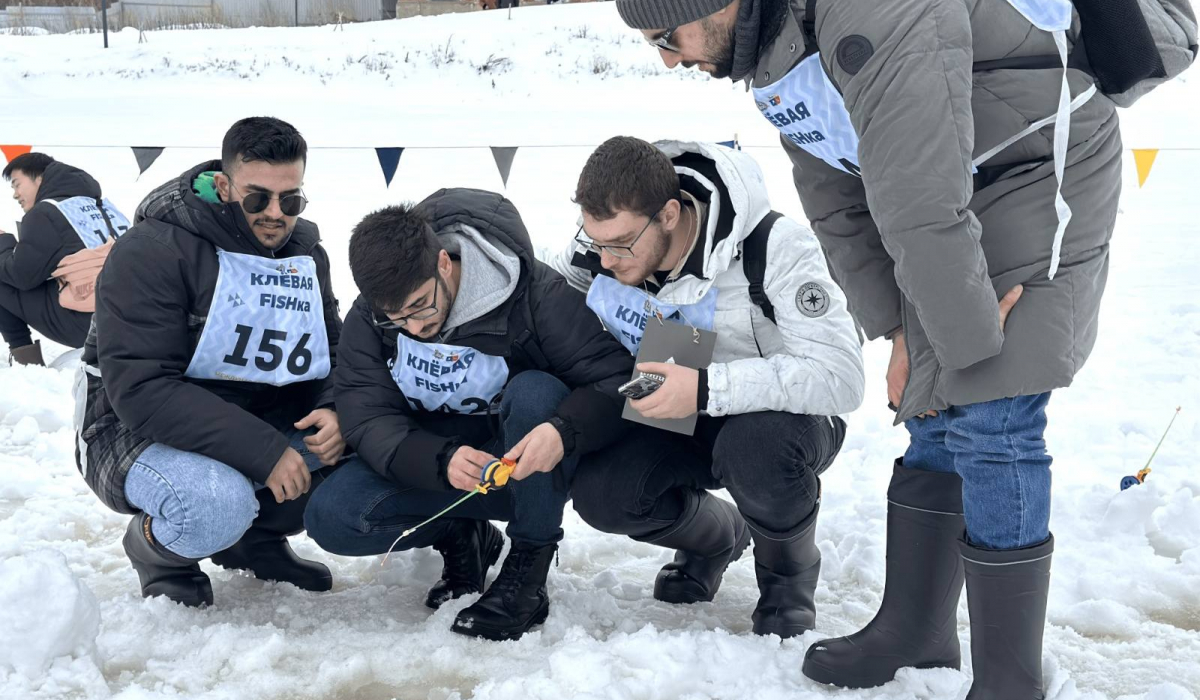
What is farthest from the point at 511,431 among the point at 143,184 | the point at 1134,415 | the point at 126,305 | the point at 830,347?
the point at 143,184

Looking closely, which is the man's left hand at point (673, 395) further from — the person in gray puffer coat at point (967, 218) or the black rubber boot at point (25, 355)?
the black rubber boot at point (25, 355)

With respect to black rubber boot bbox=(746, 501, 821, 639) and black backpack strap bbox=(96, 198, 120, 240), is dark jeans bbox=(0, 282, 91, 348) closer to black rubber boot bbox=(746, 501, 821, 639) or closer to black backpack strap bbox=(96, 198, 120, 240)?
black backpack strap bbox=(96, 198, 120, 240)

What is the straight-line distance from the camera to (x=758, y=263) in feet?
8.50

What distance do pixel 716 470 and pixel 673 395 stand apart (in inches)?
10.1

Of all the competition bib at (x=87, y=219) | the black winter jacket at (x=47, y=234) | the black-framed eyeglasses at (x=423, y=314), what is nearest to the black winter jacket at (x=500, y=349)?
the black-framed eyeglasses at (x=423, y=314)

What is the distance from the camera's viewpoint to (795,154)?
242cm

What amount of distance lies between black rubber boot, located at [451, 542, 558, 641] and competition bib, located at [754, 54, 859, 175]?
122 cm

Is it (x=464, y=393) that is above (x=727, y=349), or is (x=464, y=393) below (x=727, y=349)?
below

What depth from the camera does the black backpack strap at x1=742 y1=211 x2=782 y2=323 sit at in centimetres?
259

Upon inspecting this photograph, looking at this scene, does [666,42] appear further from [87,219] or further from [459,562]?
[87,219]

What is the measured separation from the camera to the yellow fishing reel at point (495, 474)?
2502 millimetres

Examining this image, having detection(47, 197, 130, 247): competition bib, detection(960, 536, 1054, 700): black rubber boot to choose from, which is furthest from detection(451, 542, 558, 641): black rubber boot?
detection(47, 197, 130, 247): competition bib

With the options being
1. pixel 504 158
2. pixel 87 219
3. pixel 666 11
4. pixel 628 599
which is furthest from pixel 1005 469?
pixel 504 158

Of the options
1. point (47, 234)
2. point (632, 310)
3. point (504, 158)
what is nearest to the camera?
A: point (632, 310)
